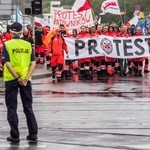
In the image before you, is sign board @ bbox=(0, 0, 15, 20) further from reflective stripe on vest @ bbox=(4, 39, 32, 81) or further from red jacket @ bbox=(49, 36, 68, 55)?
reflective stripe on vest @ bbox=(4, 39, 32, 81)

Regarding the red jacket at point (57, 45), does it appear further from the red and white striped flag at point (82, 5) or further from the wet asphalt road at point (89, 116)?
the red and white striped flag at point (82, 5)

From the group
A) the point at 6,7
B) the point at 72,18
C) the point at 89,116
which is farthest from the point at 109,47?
the point at 6,7

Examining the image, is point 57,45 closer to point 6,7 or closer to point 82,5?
point 82,5

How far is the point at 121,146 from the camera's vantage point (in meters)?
10.0

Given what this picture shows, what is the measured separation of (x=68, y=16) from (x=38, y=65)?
362cm

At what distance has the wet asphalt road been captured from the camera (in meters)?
10.3

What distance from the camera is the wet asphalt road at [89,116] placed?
33.9ft

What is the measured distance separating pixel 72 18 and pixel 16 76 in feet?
58.9

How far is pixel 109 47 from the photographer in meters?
25.9

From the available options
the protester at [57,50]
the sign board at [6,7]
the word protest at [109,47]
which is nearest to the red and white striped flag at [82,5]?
the word protest at [109,47]

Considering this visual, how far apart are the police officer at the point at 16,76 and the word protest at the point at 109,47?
14798 mm

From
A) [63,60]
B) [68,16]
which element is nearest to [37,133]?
[63,60]

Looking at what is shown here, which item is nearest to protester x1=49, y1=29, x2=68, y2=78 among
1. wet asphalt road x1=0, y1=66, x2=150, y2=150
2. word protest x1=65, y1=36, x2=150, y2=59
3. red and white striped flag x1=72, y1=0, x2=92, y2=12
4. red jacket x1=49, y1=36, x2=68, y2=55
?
red jacket x1=49, y1=36, x2=68, y2=55

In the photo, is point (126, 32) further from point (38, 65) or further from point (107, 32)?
point (38, 65)
